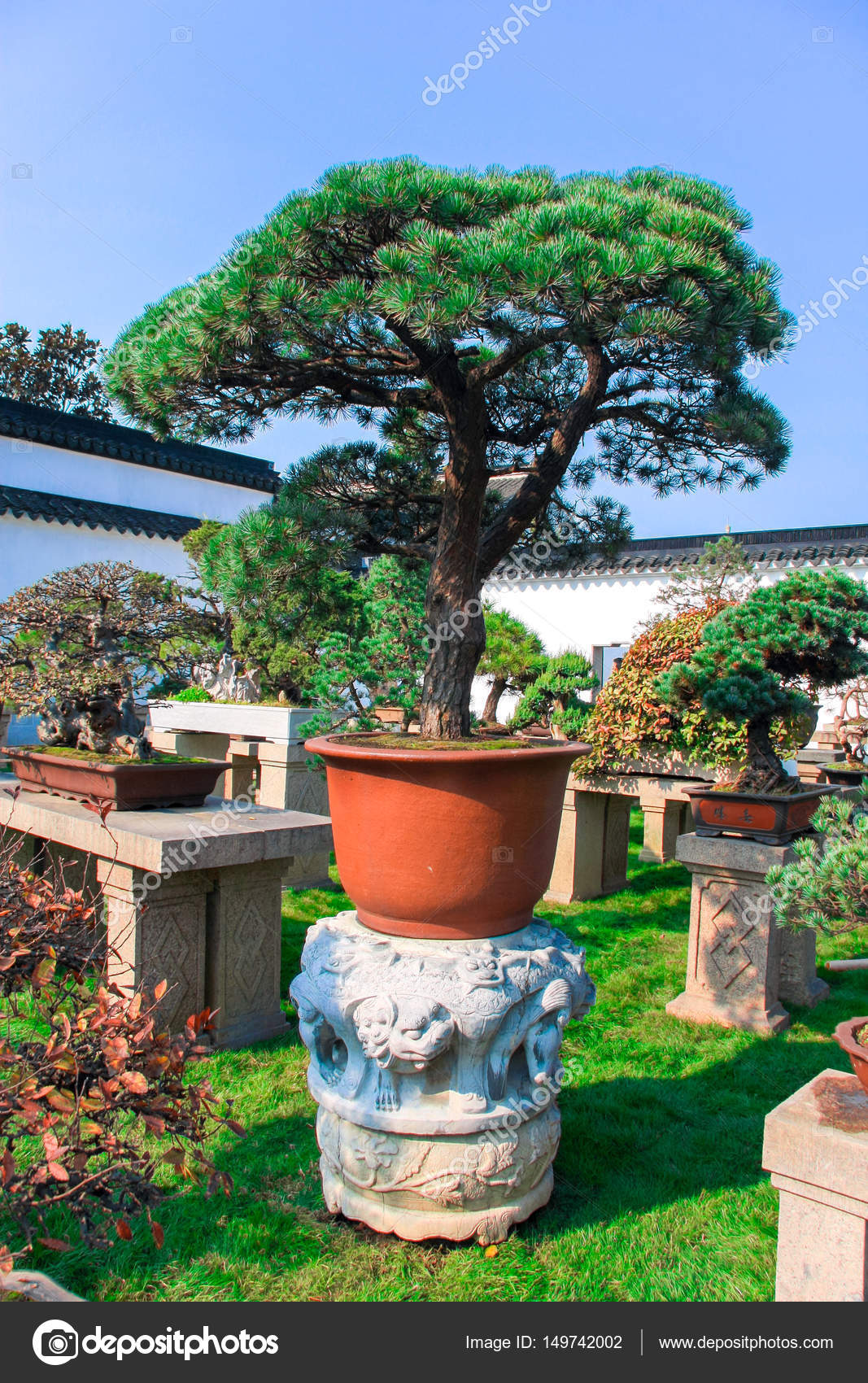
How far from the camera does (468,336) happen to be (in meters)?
1.90

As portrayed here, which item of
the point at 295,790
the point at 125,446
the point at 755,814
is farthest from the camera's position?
the point at 125,446

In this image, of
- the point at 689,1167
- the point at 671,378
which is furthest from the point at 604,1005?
the point at 671,378

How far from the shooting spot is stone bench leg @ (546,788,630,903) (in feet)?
15.8

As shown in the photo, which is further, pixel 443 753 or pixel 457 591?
pixel 457 591

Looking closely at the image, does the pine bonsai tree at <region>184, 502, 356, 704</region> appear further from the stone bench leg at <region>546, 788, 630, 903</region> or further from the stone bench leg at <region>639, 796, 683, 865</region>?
the stone bench leg at <region>639, 796, 683, 865</region>

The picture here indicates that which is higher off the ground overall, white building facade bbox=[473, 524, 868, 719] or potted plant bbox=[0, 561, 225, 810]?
white building facade bbox=[473, 524, 868, 719]

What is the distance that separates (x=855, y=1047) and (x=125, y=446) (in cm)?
1270

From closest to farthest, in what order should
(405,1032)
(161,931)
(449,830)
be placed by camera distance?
(405,1032) → (449,830) → (161,931)

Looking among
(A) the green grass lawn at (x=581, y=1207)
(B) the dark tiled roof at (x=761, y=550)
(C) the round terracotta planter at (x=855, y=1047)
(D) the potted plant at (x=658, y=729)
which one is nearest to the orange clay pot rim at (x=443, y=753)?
(C) the round terracotta planter at (x=855, y=1047)

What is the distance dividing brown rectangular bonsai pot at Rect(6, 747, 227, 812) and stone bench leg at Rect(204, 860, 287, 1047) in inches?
15.4

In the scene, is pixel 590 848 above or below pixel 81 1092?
below

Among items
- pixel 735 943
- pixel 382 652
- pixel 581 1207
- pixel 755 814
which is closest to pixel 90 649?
pixel 382 652
